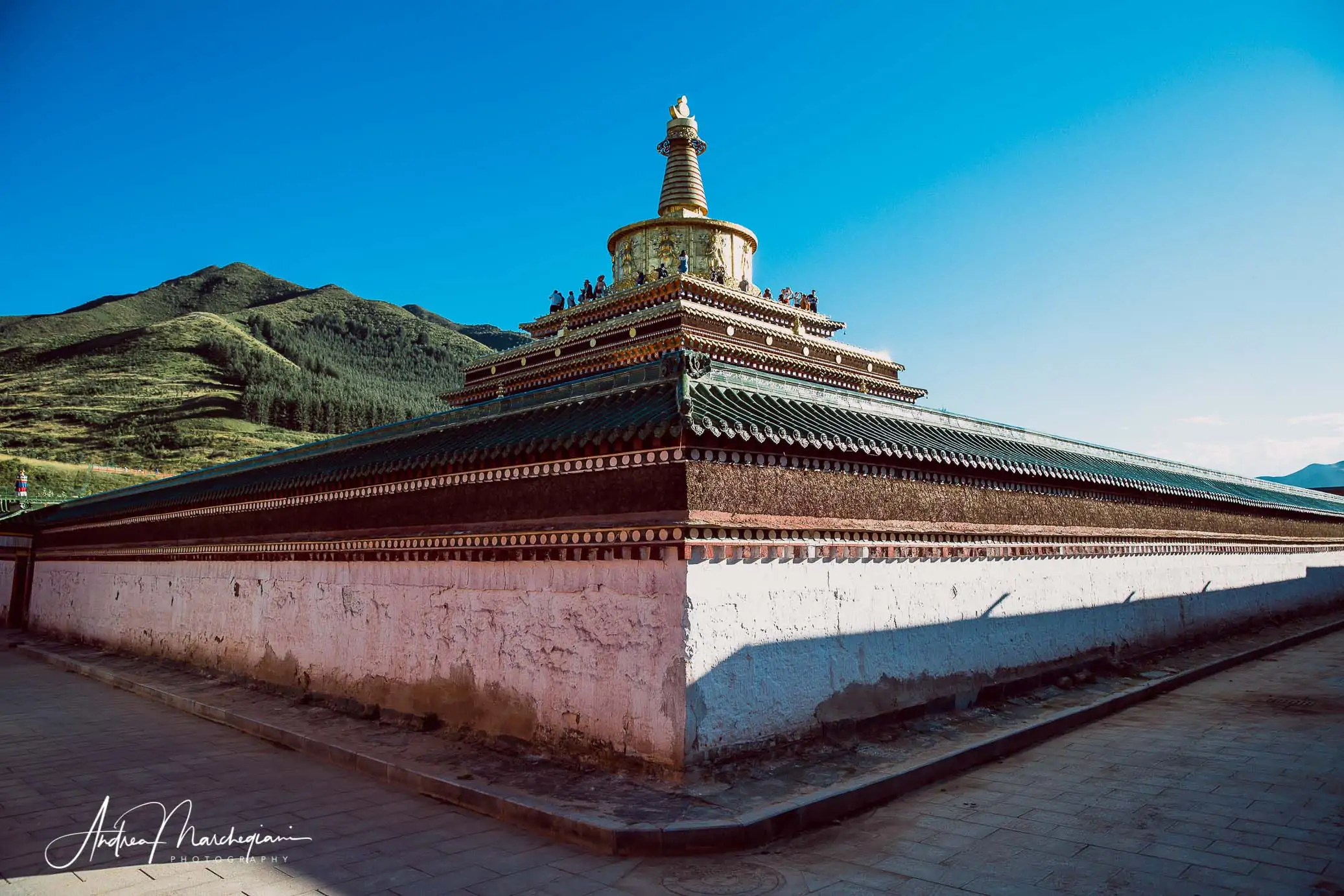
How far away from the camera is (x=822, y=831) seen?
701 cm

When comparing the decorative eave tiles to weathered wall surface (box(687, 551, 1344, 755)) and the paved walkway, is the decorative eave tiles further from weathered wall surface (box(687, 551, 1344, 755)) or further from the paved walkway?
the paved walkway

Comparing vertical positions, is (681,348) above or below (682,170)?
below

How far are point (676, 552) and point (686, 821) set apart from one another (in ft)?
8.06

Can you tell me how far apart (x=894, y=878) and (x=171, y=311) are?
525ft

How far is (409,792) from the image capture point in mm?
8375

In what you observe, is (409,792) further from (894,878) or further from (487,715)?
(894,878)

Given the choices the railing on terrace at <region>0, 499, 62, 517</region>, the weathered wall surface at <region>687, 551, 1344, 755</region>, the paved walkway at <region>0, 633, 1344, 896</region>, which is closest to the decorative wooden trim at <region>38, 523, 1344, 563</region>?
the weathered wall surface at <region>687, 551, 1344, 755</region>

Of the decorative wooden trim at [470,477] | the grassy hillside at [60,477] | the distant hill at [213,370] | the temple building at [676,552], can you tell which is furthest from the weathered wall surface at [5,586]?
the grassy hillside at [60,477]

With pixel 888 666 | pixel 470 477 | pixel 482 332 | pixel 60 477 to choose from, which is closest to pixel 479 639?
pixel 470 477

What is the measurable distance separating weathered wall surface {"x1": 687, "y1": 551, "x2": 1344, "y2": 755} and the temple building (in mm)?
38

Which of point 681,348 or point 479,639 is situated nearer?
point 479,639

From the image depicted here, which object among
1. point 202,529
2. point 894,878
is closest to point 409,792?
point 894,878

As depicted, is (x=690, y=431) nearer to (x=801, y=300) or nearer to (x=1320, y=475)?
(x=801, y=300)

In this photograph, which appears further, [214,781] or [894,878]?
[214,781]
